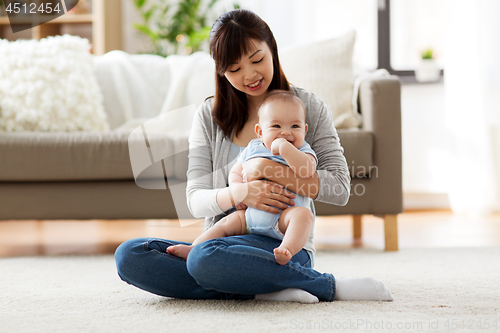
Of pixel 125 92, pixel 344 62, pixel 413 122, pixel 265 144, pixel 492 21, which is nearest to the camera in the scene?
pixel 265 144

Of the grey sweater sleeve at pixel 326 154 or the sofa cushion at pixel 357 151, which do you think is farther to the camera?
the sofa cushion at pixel 357 151

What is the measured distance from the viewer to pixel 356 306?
1.02 m

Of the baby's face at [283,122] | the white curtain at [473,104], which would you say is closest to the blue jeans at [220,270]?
the baby's face at [283,122]

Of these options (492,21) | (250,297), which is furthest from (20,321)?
(492,21)

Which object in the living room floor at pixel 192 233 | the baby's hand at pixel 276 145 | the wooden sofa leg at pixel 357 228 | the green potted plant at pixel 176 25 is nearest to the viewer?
the baby's hand at pixel 276 145

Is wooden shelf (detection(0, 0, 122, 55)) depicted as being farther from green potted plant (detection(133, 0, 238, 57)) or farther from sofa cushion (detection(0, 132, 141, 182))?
sofa cushion (detection(0, 132, 141, 182))

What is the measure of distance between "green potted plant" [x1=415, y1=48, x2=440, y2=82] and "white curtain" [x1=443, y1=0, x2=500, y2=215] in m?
0.13

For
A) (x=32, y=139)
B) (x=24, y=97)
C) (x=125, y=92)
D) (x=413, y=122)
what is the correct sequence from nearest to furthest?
(x=32, y=139) → (x=24, y=97) → (x=125, y=92) → (x=413, y=122)

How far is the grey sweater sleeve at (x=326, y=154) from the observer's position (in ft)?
3.53

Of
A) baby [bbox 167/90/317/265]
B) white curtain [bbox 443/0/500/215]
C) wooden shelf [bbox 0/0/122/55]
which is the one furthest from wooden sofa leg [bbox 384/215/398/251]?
wooden shelf [bbox 0/0/122/55]

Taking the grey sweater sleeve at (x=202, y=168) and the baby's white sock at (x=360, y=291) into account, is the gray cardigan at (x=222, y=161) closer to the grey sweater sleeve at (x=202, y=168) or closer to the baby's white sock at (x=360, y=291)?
the grey sweater sleeve at (x=202, y=168)

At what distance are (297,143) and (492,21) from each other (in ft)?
8.01

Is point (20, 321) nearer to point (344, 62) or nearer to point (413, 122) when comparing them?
point (344, 62)

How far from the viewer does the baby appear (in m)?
1.00
